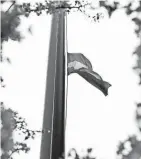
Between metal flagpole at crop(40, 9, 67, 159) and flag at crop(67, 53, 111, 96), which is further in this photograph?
flag at crop(67, 53, 111, 96)

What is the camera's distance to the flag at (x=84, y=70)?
3.69 m

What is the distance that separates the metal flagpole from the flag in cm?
49

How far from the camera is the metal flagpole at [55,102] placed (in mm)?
2279

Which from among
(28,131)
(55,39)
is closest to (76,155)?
(28,131)

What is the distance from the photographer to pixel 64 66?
114 inches

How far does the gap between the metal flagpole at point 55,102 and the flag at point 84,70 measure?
0.49 m

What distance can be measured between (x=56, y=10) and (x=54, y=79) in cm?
147

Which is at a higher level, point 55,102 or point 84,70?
point 84,70

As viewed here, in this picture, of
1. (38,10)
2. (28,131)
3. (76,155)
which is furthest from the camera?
(76,155)

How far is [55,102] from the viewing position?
2.51 m

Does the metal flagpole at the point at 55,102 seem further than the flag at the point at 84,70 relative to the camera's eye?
No

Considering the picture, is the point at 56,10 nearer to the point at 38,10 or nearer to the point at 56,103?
the point at 38,10

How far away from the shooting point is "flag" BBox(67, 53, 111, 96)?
145 inches

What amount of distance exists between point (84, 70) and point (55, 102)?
53.1 inches
